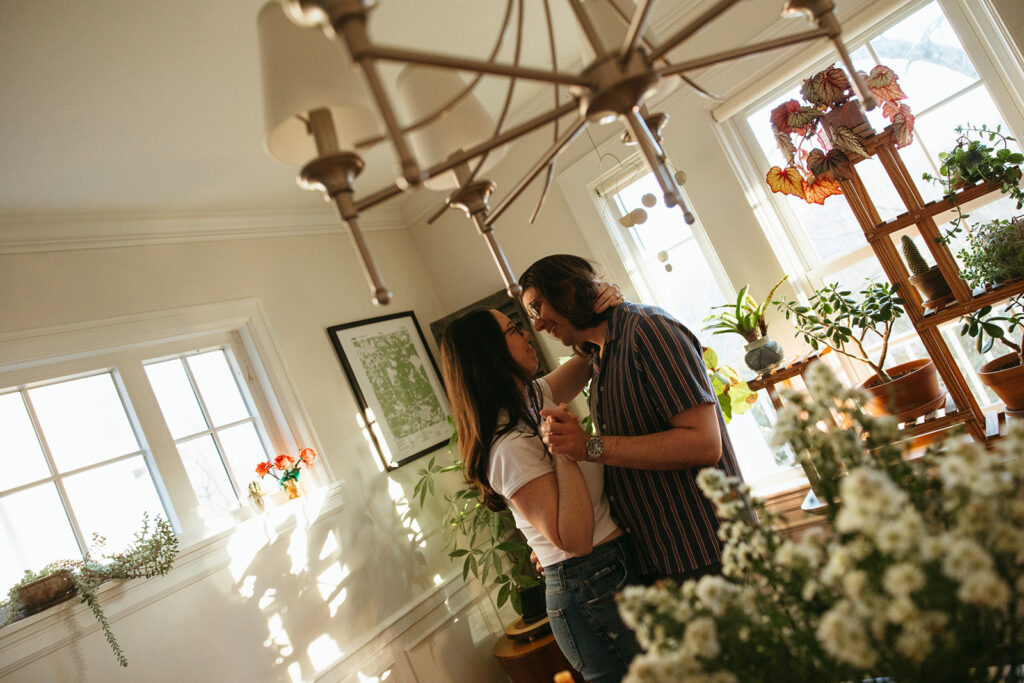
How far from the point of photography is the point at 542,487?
1535 millimetres

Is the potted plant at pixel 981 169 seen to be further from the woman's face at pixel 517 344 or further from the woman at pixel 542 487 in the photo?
the woman's face at pixel 517 344

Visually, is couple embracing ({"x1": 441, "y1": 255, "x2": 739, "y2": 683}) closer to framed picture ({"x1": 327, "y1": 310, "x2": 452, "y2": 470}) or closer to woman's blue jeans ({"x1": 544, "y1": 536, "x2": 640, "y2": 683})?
woman's blue jeans ({"x1": 544, "y1": 536, "x2": 640, "y2": 683})

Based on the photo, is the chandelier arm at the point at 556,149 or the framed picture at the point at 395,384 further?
the framed picture at the point at 395,384

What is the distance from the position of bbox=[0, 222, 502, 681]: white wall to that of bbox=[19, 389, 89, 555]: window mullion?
274 millimetres

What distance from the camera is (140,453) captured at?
9.29 feet

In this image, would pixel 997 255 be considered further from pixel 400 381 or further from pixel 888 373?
pixel 400 381

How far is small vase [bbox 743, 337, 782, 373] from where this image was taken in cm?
260

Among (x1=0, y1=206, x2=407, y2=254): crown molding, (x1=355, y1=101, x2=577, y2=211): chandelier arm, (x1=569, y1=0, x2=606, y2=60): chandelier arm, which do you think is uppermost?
(x1=0, y1=206, x2=407, y2=254): crown molding

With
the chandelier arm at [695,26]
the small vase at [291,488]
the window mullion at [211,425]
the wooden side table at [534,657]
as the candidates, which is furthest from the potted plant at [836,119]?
the window mullion at [211,425]

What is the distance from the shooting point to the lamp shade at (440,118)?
120 centimetres

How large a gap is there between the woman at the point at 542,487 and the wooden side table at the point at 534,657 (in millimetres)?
1604

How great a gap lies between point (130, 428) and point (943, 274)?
3.02 metres

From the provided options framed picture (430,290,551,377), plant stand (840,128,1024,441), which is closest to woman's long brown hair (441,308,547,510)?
plant stand (840,128,1024,441)

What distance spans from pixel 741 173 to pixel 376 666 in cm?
266
